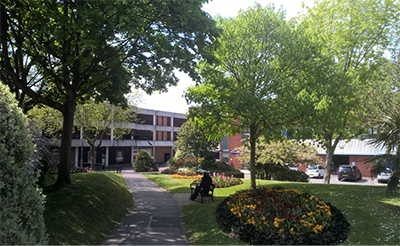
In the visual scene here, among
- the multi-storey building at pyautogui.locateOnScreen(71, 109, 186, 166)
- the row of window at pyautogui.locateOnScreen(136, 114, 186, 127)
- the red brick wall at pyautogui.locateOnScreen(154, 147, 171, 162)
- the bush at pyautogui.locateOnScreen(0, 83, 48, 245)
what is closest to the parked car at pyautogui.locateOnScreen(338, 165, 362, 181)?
the bush at pyautogui.locateOnScreen(0, 83, 48, 245)

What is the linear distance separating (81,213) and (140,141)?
1919 inches

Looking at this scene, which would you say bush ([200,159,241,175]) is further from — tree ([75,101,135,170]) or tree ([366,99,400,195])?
tree ([366,99,400,195])

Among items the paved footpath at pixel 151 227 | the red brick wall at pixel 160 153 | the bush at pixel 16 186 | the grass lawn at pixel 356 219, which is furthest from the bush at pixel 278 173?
the red brick wall at pixel 160 153

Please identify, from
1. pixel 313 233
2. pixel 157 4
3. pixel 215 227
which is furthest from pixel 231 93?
pixel 313 233

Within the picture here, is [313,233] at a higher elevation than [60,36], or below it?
below

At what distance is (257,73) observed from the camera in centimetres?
1138

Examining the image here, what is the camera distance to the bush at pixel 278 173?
22.2 m

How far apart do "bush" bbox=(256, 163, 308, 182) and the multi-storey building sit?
27.3 metres

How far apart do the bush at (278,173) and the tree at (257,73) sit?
37.3ft

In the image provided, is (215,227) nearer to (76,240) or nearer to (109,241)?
(109,241)

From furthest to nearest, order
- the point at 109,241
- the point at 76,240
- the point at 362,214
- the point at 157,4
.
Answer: the point at 157,4 < the point at 362,214 < the point at 109,241 < the point at 76,240

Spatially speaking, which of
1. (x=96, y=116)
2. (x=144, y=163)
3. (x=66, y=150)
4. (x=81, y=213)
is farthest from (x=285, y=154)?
(x=144, y=163)

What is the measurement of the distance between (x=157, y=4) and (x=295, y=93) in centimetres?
666

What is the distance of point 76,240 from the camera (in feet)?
21.8
